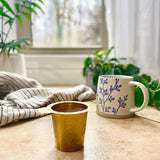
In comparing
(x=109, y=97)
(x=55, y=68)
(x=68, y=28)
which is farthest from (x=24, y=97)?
(x=68, y=28)

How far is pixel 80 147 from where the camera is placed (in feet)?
1.37

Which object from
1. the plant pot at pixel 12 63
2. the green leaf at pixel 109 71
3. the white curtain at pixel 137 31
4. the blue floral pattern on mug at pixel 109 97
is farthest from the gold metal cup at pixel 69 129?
the white curtain at pixel 137 31

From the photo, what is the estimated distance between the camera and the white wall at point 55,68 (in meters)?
1.39

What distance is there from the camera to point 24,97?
0.71 m

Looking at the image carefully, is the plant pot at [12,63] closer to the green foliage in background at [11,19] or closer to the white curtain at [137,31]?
the green foliage in background at [11,19]

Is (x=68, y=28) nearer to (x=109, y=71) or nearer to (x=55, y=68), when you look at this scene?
(x=55, y=68)

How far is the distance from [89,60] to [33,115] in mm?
481

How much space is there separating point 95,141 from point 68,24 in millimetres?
1223

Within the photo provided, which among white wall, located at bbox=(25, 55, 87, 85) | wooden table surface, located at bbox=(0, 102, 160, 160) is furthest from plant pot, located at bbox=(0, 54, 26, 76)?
wooden table surface, located at bbox=(0, 102, 160, 160)

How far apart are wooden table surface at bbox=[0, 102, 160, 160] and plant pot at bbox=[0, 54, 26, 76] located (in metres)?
0.48

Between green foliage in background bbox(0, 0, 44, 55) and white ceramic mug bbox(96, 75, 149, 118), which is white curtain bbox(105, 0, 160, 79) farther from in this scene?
white ceramic mug bbox(96, 75, 149, 118)

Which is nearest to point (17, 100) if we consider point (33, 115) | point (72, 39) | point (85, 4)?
point (33, 115)

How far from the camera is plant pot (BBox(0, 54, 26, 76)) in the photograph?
3.15ft

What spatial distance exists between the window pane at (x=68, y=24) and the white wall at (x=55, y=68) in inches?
7.5
